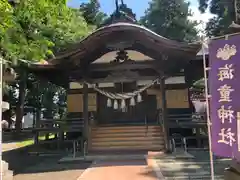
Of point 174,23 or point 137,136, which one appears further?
point 174,23

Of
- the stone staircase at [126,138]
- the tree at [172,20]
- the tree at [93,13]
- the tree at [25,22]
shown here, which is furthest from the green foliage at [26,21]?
the tree at [172,20]

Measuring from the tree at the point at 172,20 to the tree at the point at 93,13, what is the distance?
5.88 m

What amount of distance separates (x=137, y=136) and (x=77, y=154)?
2.97 meters

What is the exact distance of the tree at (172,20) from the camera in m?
33.6

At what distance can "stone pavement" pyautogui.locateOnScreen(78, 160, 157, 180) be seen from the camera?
8.30 meters

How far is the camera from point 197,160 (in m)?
10.6

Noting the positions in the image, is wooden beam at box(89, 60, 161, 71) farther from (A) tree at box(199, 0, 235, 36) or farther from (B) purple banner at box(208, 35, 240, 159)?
(A) tree at box(199, 0, 235, 36)

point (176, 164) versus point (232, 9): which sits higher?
point (232, 9)

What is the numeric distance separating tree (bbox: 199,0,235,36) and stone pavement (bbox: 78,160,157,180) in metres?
18.2

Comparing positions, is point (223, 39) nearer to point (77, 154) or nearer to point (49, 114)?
point (77, 154)

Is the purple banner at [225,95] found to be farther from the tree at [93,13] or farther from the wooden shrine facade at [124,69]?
the tree at [93,13]

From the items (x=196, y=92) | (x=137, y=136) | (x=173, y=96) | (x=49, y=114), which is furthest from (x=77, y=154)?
(x=49, y=114)

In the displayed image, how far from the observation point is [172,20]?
112ft

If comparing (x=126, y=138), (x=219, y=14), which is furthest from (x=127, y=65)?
(x=219, y=14)
